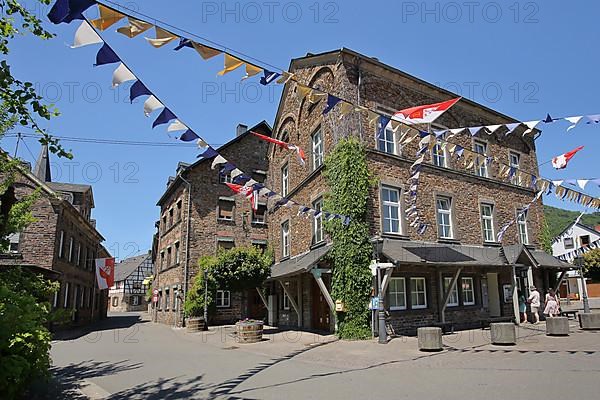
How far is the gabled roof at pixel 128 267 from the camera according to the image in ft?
200

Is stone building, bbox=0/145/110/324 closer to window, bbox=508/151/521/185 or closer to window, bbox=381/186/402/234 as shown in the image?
window, bbox=381/186/402/234

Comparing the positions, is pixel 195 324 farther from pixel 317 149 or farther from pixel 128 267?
pixel 128 267

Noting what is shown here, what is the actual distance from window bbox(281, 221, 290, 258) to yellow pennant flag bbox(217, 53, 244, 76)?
13.9 meters

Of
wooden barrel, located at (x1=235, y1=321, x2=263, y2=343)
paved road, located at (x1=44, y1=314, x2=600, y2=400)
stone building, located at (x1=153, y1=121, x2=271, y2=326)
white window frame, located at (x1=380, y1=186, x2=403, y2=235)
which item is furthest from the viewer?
stone building, located at (x1=153, y1=121, x2=271, y2=326)

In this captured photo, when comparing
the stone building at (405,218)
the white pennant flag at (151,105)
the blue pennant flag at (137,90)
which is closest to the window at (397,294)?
the stone building at (405,218)

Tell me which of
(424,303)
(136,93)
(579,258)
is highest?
(136,93)

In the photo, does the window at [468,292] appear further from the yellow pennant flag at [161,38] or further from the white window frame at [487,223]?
the yellow pennant flag at [161,38]

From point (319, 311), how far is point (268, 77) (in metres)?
11.6

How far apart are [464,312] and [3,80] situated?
51.7 feet

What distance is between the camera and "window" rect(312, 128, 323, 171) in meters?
16.7

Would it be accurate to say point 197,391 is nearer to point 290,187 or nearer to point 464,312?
point 464,312

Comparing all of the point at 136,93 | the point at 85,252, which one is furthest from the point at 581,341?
the point at 85,252

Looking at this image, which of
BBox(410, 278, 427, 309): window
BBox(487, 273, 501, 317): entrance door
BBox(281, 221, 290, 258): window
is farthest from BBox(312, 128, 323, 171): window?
BBox(487, 273, 501, 317): entrance door

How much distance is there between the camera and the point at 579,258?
16.7 m
